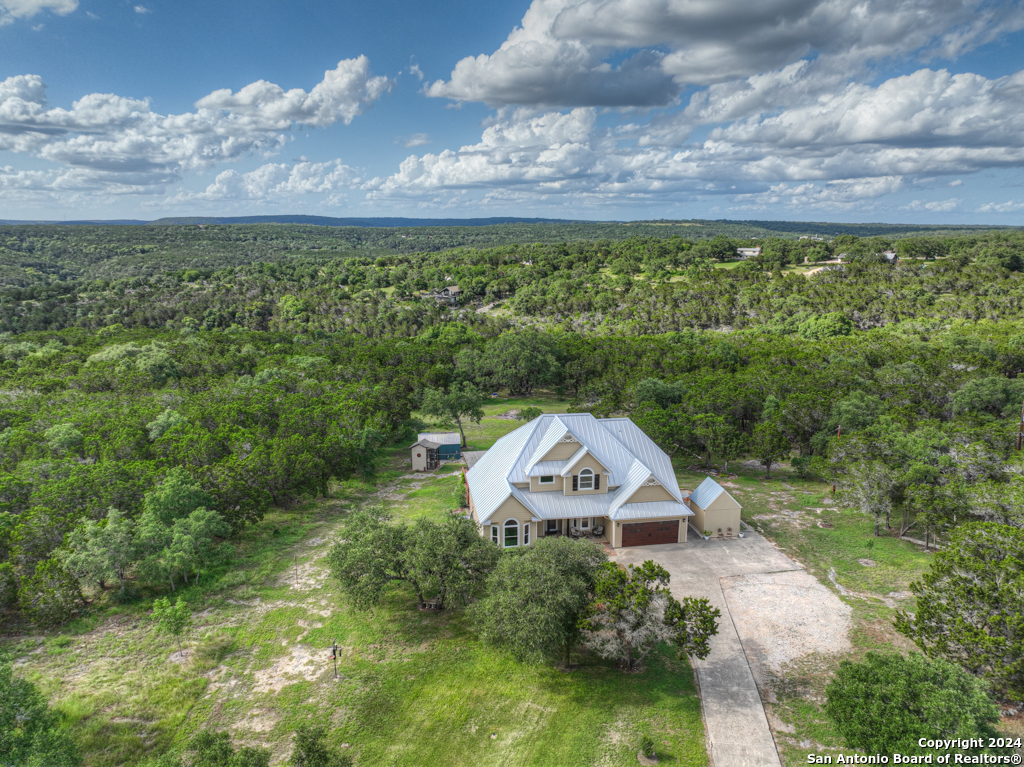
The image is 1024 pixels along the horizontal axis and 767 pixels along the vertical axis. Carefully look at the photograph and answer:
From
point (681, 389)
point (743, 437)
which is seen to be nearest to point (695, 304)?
point (681, 389)

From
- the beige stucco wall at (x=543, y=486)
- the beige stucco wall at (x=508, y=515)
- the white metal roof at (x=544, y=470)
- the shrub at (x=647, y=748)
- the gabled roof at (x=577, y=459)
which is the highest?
the gabled roof at (x=577, y=459)

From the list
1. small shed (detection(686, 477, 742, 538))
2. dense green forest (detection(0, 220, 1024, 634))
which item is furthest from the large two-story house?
dense green forest (detection(0, 220, 1024, 634))

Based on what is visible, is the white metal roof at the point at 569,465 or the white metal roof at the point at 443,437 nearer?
the white metal roof at the point at 569,465

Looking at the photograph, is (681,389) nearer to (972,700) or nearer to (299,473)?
(299,473)

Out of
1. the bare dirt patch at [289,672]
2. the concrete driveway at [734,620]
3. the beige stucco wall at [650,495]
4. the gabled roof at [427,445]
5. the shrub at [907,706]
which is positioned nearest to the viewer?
the shrub at [907,706]

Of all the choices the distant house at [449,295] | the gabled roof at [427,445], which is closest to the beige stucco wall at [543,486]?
the gabled roof at [427,445]

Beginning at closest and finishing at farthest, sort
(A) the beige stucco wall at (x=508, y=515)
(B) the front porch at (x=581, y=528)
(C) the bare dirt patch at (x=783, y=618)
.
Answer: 1. (C) the bare dirt patch at (x=783, y=618)
2. (A) the beige stucco wall at (x=508, y=515)
3. (B) the front porch at (x=581, y=528)

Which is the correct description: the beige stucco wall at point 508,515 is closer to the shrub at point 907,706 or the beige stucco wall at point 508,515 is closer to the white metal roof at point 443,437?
the shrub at point 907,706
